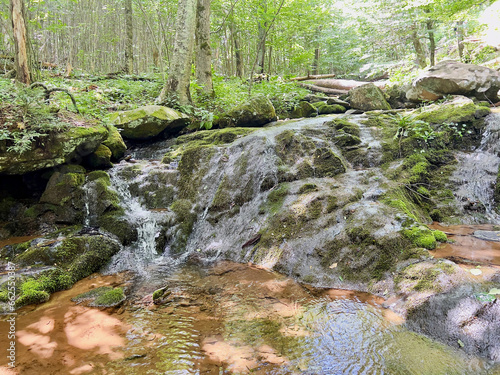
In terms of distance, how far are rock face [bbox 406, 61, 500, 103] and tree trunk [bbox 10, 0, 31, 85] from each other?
10302mm

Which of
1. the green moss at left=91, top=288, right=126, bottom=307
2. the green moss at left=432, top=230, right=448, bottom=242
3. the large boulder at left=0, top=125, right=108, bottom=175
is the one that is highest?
the large boulder at left=0, top=125, right=108, bottom=175

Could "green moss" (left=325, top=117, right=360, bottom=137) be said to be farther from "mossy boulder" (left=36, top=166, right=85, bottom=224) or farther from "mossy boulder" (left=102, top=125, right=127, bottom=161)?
"mossy boulder" (left=36, top=166, right=85, bottom=224)

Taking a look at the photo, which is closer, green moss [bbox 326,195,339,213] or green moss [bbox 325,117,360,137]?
green moss [bbox 326,195,339,213]

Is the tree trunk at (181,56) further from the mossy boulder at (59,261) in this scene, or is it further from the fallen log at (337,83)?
the fallen log at (337,83)

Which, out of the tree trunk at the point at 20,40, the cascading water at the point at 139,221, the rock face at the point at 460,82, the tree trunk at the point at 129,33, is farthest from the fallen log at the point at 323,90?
the tree trunk at the point at 20,40

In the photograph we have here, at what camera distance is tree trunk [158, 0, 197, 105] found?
9.85 metres

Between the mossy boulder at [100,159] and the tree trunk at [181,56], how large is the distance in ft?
11.7

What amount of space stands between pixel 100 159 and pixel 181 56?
5045 millimetres

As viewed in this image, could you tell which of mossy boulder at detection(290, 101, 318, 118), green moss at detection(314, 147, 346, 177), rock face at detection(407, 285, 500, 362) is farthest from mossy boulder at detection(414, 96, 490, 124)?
rock face at detection(407, 285, 500, 362)

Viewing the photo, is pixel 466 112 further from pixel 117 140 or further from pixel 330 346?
pixel 117 140

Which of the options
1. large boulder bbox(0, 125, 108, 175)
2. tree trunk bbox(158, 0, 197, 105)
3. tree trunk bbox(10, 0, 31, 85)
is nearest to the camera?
large boulder bbox(0, 125, 108, 175)

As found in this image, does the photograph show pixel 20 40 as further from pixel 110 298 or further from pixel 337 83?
pixel 337 83

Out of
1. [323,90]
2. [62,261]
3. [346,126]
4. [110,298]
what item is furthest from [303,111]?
[110,298]

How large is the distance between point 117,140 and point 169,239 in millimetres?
3410
